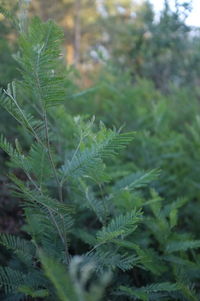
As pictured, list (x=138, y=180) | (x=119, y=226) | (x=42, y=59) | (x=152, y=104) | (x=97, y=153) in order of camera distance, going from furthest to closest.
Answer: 1. (x=152, y=104)
2. (x=138, y=180)
3. (x=119, y=226)
4. (x=97, y=153)
5. (x=42, y=59)

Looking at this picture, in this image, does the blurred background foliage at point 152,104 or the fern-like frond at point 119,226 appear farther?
the blurred background foliage at point 152,104

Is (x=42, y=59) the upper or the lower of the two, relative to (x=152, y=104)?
upper

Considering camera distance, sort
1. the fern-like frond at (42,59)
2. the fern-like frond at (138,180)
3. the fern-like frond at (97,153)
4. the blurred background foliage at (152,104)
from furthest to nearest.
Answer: the blurred background foliage at (152,104) → the fern-like frond at (138,180) → the fern-like frond at (97,153) → the fern-like frond at (42,59)

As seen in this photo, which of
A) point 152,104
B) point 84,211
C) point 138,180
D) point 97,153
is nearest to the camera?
point 97,153

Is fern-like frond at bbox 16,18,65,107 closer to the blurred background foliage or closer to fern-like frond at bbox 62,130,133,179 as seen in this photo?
the blurred background foliage

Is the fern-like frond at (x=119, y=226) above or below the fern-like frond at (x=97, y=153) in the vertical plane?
below

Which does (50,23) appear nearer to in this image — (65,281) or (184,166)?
(65,281)

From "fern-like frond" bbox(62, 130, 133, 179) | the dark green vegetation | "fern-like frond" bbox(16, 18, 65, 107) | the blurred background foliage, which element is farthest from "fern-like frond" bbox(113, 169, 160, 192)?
"fern-like frond" bbox(16, 18, 65, 107)

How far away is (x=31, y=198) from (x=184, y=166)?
1.91m

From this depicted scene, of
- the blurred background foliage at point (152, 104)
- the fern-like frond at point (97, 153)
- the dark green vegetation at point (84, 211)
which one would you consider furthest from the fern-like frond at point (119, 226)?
the blurred background foliage at point (152, 104)

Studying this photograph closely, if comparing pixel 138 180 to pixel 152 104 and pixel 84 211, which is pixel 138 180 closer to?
pixel 84 211

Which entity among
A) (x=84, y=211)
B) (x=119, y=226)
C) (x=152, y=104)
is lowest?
(x=84, y=211)

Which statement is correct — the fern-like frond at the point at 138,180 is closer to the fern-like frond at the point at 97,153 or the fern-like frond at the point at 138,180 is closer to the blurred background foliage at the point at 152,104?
the blurred background foliage at the point at 152,104

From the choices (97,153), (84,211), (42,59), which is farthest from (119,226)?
(84,211)
